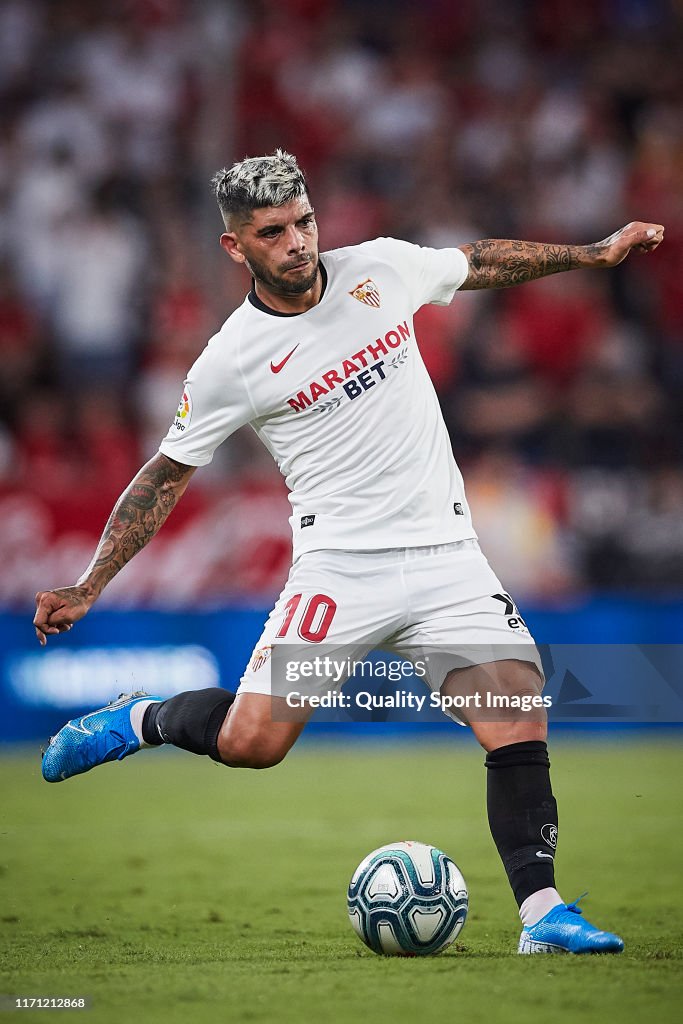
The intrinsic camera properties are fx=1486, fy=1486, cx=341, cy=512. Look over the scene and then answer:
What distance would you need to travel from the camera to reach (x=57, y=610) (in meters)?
5.05


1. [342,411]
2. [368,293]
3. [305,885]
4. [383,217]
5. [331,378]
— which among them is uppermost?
[383,217]

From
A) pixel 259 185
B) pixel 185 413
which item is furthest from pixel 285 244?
pixel 185 413

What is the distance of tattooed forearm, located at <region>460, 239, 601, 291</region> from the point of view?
552 centimetres

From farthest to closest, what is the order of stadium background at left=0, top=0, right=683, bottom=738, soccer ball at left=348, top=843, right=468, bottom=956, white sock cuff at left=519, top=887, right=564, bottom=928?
stadium background at left=0, top=0, right=683, bottom=738
soccer ball at left=348, top=843, right=468, bottom=956
white sock cuff at left=519, top=887, right=564, bottom=928

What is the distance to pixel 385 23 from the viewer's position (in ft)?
50.1

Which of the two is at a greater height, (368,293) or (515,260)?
(515,260)

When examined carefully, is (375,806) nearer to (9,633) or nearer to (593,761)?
(593,761)

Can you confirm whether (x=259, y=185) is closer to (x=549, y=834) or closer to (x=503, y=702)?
(x=503, y=702)

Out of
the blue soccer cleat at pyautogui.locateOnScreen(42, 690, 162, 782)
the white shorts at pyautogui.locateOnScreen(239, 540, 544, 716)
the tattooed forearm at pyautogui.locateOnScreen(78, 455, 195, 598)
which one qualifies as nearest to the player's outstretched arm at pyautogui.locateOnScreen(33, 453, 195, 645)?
the tattooed forearm at pyautogui.locateOnScreen(78, 455, 195, 598)

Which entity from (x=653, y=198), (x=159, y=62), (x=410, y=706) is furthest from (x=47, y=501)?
(x=653, y=198)

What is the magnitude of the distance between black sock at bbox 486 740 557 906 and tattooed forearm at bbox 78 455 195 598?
1489 millimetres

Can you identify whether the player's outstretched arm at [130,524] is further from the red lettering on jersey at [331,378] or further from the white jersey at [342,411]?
the red lettering on jersey at [331,378]

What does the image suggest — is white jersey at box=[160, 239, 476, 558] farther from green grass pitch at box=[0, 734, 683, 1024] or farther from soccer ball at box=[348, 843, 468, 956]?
green grass pitch at box=[0, 734, 683, 1024]

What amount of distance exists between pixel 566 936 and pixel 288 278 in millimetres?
2356
